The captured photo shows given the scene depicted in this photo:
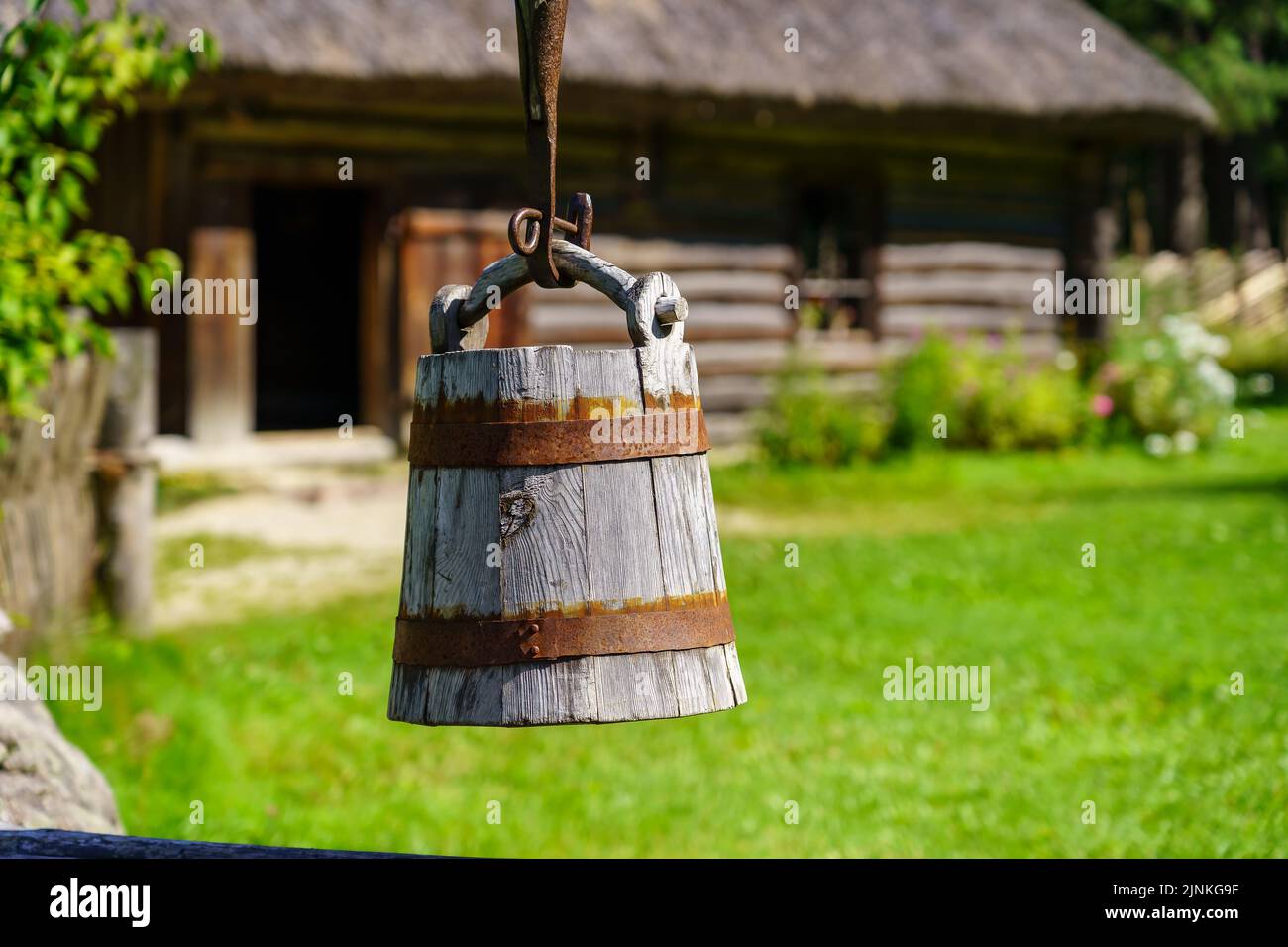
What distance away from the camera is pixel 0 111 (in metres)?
3.69

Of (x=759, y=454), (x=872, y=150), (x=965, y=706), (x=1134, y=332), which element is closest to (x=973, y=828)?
(x=965, y=706)

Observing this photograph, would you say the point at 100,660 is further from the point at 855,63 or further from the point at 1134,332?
the point at 1134,332

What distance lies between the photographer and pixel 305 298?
16.0m

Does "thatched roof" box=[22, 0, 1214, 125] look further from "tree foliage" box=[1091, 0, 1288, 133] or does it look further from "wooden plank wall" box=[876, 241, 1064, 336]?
"tree foliage" box=[1091, 0, 1288, 133]

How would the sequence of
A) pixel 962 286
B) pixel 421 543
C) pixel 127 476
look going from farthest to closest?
pixel 962 286 → pixel 127 476 → pixel 421 543

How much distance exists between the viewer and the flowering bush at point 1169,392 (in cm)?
1262

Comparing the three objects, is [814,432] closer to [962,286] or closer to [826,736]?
[962,286]

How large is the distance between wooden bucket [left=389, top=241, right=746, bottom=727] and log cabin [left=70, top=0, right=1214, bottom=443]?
314 inches

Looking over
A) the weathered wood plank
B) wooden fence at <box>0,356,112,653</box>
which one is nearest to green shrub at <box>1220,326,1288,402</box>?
wooden fence at <box>0,356,112,653</box>

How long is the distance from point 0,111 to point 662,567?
2524 millimetres

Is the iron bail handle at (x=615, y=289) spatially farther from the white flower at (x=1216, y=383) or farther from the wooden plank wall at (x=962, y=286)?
the white flower at (x=1216, y=383)

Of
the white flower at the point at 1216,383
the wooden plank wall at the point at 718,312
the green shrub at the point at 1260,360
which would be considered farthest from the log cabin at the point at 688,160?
the green shrub at the point at 1260,360

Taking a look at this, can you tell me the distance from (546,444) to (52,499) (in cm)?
415

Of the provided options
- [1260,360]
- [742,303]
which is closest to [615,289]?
[742,303]
